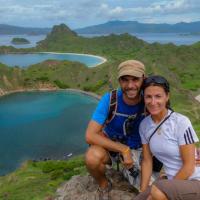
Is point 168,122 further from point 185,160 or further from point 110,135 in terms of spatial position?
point 110,135

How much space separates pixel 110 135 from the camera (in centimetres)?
1022

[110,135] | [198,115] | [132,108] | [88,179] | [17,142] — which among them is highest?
[132,108]

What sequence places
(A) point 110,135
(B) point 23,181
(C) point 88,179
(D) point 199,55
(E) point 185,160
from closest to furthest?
1. (E) point 185,160
2. (A) point 110,135
3. (C) point 88,179
4. (B) point 23,181
5. (D) point 199,55

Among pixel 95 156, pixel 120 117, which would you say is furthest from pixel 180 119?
pixel 95 156

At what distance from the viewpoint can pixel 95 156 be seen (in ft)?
32.1

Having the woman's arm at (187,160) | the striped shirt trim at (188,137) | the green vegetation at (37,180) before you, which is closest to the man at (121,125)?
the striped shirt trim at (188,137)

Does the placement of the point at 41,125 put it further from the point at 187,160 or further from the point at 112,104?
the point at 187,160

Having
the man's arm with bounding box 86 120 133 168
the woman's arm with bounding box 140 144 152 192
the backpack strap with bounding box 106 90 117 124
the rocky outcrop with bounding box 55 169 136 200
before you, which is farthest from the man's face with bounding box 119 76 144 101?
the rocky outcrop with bounding box 55 169 136 200

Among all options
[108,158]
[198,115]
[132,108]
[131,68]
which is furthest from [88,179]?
[198,115]

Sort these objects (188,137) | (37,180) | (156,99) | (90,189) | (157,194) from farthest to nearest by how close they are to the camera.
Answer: (37,180)
(90,189)
(156,99)
(188,137)
(157,194)

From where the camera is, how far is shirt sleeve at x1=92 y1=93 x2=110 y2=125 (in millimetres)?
9359

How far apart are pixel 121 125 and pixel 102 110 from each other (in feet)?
2.61

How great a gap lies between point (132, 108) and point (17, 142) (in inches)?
2646

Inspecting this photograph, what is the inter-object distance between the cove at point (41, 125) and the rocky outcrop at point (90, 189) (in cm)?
4624
